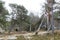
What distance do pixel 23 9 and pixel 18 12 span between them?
3.49ft

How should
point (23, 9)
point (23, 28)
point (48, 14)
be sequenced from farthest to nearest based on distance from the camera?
Result: point (23, 28), point (23, 9), point (48, 14)

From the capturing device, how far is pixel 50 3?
1255cm

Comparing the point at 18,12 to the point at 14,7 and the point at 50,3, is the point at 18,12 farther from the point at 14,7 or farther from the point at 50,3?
the point at 50,3

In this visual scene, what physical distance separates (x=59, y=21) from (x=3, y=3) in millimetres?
12064

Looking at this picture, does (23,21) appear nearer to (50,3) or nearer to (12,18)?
(12,18)

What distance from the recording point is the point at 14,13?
30.6 m

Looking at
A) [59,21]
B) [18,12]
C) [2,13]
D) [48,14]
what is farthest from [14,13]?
[48,14]

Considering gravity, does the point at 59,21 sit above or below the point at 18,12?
below

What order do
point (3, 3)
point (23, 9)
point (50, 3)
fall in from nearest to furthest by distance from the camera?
1. point (50, 3)
2. point (3, 3)
3. point (23, 9)

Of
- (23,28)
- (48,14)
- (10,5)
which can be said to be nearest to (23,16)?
(10,5)

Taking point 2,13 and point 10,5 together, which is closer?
point 2,13

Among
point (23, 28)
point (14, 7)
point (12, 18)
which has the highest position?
point (14, 7)

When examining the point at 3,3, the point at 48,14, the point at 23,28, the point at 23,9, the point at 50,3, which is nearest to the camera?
the point at 50,3

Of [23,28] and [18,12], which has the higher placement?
[18,12]
